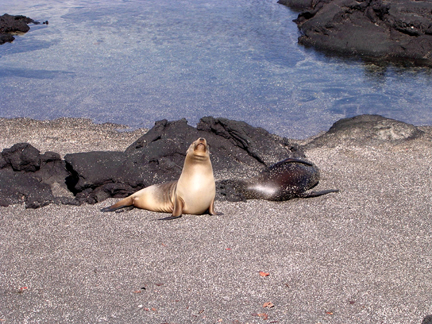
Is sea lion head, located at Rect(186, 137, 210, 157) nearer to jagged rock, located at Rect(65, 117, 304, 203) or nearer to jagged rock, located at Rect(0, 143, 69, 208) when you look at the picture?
jagged rock, located at Rect(65, 117, 304, 203)

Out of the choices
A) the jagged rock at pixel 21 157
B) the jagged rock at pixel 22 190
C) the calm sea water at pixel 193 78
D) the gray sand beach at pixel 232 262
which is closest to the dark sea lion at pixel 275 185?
the gray sand beach at pixel 232 262

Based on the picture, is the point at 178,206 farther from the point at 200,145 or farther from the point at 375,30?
the point at 375,30

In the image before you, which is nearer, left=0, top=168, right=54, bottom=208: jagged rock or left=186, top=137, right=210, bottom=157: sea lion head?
left=186, top=137, right=210, bottom=157: sea lion head

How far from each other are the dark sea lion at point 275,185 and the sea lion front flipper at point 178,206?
75 centimetres

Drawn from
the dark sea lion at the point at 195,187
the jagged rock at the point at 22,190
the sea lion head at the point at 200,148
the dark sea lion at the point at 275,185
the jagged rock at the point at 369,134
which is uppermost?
the sea lion head at the point at 200,148

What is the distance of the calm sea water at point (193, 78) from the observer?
10422 mm

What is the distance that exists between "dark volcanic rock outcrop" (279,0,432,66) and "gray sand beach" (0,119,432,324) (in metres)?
9.50

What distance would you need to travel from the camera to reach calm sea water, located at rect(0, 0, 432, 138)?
10422 millimetres

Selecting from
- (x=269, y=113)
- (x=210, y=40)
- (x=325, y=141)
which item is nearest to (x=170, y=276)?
(x=325, y=141)

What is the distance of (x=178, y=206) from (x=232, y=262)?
114 cm

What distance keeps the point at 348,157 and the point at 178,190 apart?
11.2 feet

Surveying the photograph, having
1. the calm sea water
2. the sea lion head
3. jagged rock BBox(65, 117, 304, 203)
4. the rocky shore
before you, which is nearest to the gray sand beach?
jagged rock BBox(65, 117, 304, 203)

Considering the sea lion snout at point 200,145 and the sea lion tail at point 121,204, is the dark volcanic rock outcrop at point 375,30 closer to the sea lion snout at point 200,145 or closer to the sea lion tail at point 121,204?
the sea lion snout at point 200,145

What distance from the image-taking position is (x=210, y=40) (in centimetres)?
1627
